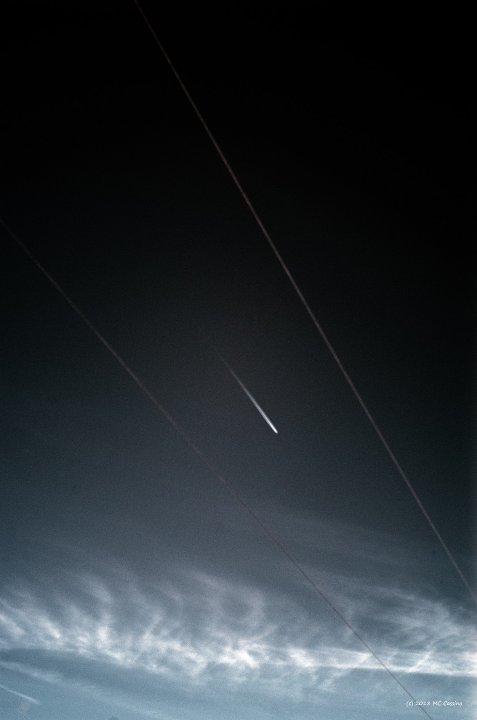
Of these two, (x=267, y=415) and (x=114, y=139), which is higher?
(x=114, y=139)

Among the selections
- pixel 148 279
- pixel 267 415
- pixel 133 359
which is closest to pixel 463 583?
pixel 267 415

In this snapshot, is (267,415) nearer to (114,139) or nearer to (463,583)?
(114,139)

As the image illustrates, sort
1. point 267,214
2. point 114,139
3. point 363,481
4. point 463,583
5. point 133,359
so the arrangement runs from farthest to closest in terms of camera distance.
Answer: point 463,583
point 363,481
point 133,359
point 267,214
point 114,139

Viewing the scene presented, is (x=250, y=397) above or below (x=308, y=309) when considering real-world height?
below

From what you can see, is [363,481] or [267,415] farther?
[363,481]

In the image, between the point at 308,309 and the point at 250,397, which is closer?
the point at 308,309

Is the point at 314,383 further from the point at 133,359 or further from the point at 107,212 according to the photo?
the point at 107,212

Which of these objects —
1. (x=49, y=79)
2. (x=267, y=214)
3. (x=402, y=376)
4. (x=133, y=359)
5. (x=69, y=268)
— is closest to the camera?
(x=49, y=79)

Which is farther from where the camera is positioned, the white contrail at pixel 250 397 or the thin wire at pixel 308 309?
the white contrail at pixel 250 397

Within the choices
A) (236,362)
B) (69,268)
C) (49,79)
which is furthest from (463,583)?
(49,79)

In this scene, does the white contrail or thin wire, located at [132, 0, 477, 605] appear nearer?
thin wire, located at [132, 0, 477, 605]
